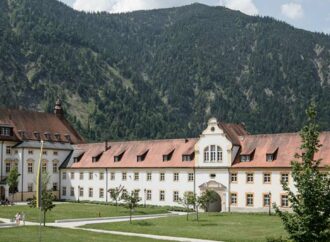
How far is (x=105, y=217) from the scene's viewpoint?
203ft

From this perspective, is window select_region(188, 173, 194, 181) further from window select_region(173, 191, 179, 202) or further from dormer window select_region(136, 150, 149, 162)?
dormer window select_region(136, 150, 149, 162)

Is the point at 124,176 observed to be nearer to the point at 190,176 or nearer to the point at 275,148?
the point at 190,176

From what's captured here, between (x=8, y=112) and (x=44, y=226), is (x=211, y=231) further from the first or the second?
(x=8, y=112)

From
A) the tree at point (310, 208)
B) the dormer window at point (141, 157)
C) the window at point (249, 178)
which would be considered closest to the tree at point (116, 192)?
the dormer window at point (141, 157)

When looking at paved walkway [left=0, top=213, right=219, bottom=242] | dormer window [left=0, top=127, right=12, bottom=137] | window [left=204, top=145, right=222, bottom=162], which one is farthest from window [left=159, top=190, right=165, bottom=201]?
dormer window [left=0, top=127, right=12, bottom=137]

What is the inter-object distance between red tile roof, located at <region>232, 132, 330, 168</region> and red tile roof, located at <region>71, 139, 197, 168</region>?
321 inches

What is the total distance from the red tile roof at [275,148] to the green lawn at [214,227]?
9279 millimetres

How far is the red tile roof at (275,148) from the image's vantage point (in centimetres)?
6700

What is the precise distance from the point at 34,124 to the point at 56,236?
58366 mm

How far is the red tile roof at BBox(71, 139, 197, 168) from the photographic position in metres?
79.2

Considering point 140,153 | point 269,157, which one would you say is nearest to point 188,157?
point 140,153

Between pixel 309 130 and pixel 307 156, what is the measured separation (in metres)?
1.10

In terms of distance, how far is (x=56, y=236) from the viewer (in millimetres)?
42500

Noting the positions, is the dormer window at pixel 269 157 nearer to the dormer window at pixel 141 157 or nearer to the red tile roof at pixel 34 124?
the dormer window at pixel 141 157
